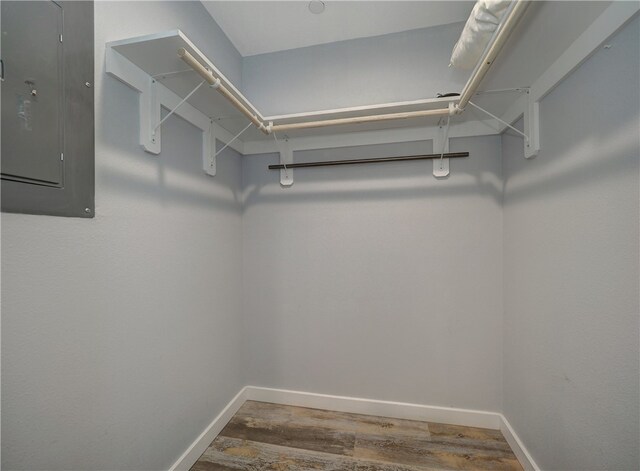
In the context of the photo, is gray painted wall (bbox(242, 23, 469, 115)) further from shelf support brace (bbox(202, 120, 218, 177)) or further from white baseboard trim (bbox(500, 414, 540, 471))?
white baseboard trim (bbox(500, 414, 540, 471))

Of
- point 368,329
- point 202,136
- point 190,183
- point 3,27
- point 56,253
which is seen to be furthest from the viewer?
point 368,329

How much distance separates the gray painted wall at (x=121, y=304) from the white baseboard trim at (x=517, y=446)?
1690 millimetres

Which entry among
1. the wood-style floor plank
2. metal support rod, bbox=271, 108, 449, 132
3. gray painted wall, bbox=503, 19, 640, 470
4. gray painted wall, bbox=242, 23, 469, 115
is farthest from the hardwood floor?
gray painted wall, bbox=242, 23, 469, 115

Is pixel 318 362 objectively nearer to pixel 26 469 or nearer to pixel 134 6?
pixel 26 469

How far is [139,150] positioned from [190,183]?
33 centimetres

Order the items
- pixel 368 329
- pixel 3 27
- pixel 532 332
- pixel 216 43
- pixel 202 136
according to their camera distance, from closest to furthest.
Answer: pixel 3 27, pixel 532 332, pixel 202 136, pixel 216 43, pixel 368 329

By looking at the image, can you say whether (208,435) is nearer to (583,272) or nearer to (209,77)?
(209,77)

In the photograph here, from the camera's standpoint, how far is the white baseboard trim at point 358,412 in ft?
4.62

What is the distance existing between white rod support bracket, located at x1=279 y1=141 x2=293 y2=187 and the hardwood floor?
160 cm

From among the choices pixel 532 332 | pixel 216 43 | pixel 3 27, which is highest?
pixel 216 43

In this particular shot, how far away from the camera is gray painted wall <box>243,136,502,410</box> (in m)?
1.65

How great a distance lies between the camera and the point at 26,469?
0.73 m

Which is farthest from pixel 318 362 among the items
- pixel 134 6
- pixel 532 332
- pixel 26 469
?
pixel 134 6

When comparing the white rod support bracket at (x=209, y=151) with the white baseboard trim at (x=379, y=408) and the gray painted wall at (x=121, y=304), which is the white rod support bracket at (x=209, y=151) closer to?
the gray painted wall at (x=121, y=304)
